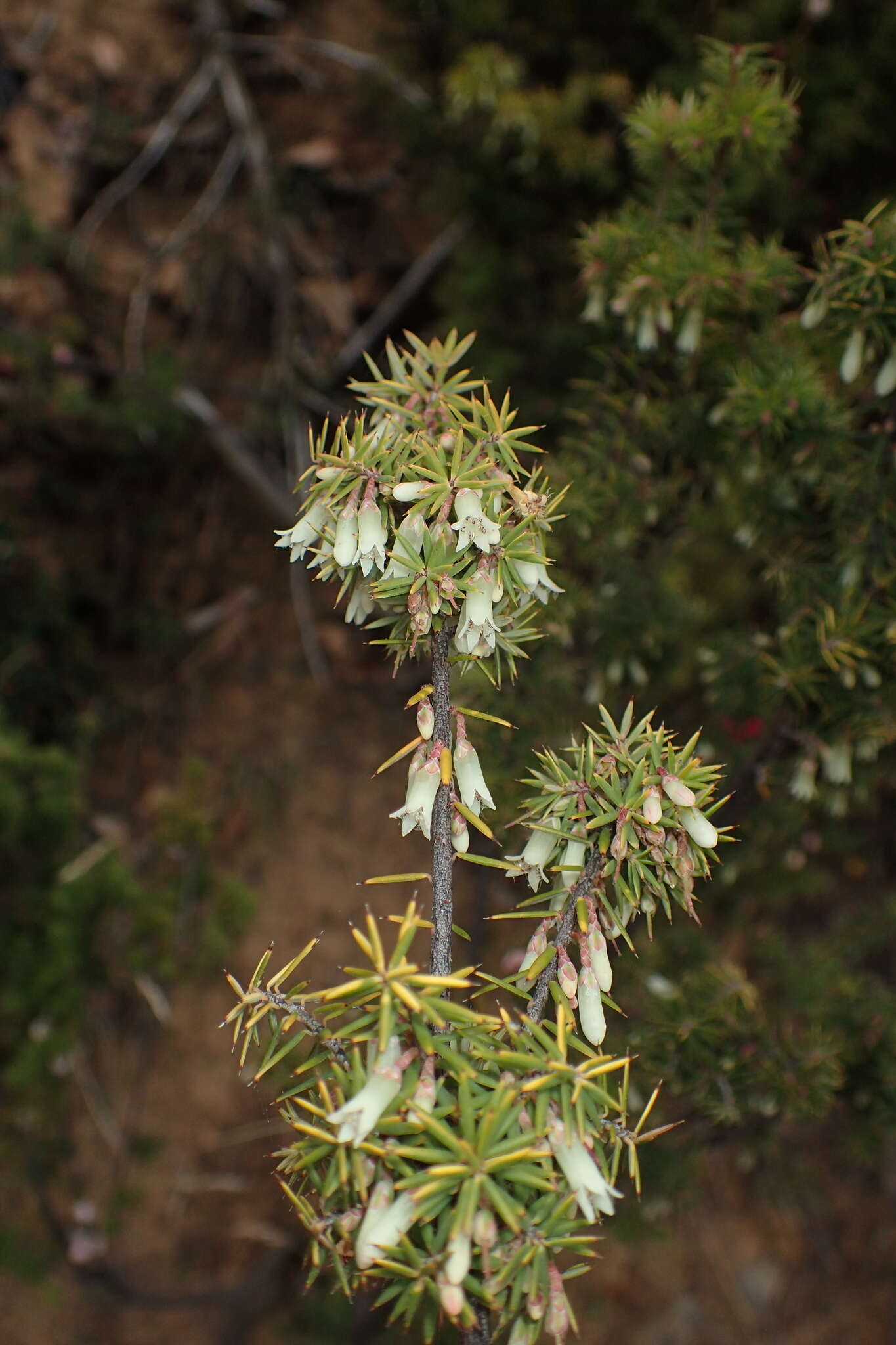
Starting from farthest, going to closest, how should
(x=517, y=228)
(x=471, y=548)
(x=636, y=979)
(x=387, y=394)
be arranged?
(x=517, y=228) < (x=636, y=979) < (x=387, y=394) < (x=471, y=548)

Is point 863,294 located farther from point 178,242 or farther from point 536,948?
point 178,242

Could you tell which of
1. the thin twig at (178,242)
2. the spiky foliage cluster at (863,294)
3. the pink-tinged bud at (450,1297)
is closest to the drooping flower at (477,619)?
the pink-tinged bud at (450,1297)

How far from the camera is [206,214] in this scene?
294cm

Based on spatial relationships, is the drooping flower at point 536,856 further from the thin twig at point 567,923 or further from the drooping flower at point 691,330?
the drooping flower at point 691,330

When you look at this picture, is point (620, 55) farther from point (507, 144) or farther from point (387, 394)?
point (387, 394)

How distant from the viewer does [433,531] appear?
2.89 ft

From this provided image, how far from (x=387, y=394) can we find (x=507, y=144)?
1.68m

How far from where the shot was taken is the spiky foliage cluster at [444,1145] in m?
0.73

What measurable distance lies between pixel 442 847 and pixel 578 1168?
32cm

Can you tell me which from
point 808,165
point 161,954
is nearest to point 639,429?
point 808,165

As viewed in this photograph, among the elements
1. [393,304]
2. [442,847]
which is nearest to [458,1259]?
[442,847]

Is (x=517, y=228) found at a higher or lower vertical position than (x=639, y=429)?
higher

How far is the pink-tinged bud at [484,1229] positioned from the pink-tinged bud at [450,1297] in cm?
4

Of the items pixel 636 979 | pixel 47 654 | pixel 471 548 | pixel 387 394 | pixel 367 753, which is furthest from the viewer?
pixel 367 753
